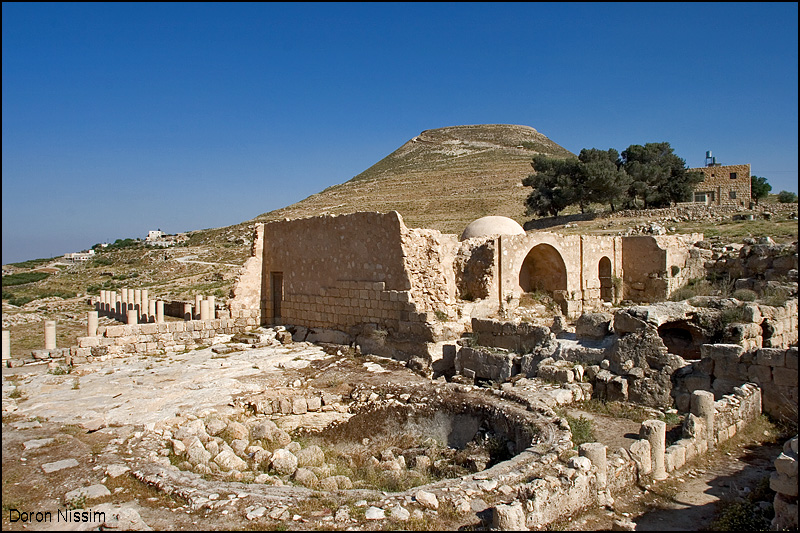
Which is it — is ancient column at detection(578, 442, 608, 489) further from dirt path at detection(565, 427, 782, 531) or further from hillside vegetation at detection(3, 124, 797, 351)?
hillside vegetation at detection(3, 124, 797, 351)

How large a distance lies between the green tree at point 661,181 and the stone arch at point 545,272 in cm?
1860

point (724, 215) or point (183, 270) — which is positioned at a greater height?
point (724, 215)

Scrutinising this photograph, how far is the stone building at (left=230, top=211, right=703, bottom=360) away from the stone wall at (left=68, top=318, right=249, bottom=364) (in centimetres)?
131

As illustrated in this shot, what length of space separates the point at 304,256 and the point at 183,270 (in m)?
21.5

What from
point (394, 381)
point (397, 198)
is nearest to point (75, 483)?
point (394, 381)

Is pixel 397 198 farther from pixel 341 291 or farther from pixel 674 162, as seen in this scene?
pixel 341 291

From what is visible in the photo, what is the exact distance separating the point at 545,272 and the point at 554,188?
20333 millimetres

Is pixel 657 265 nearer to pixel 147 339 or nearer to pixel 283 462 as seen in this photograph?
pixel 283 462

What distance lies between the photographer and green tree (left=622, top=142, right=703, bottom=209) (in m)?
31.8

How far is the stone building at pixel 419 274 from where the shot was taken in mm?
12195

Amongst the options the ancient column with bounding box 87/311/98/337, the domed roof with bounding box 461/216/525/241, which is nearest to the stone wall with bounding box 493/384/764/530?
the domed roof with bounding box 461/216/525/241

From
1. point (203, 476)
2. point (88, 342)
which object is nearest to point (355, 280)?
point (88, 342)

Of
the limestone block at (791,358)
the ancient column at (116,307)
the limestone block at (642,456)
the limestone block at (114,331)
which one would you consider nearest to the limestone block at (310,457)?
the limestone block at (642,456)

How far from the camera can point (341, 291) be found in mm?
13617
